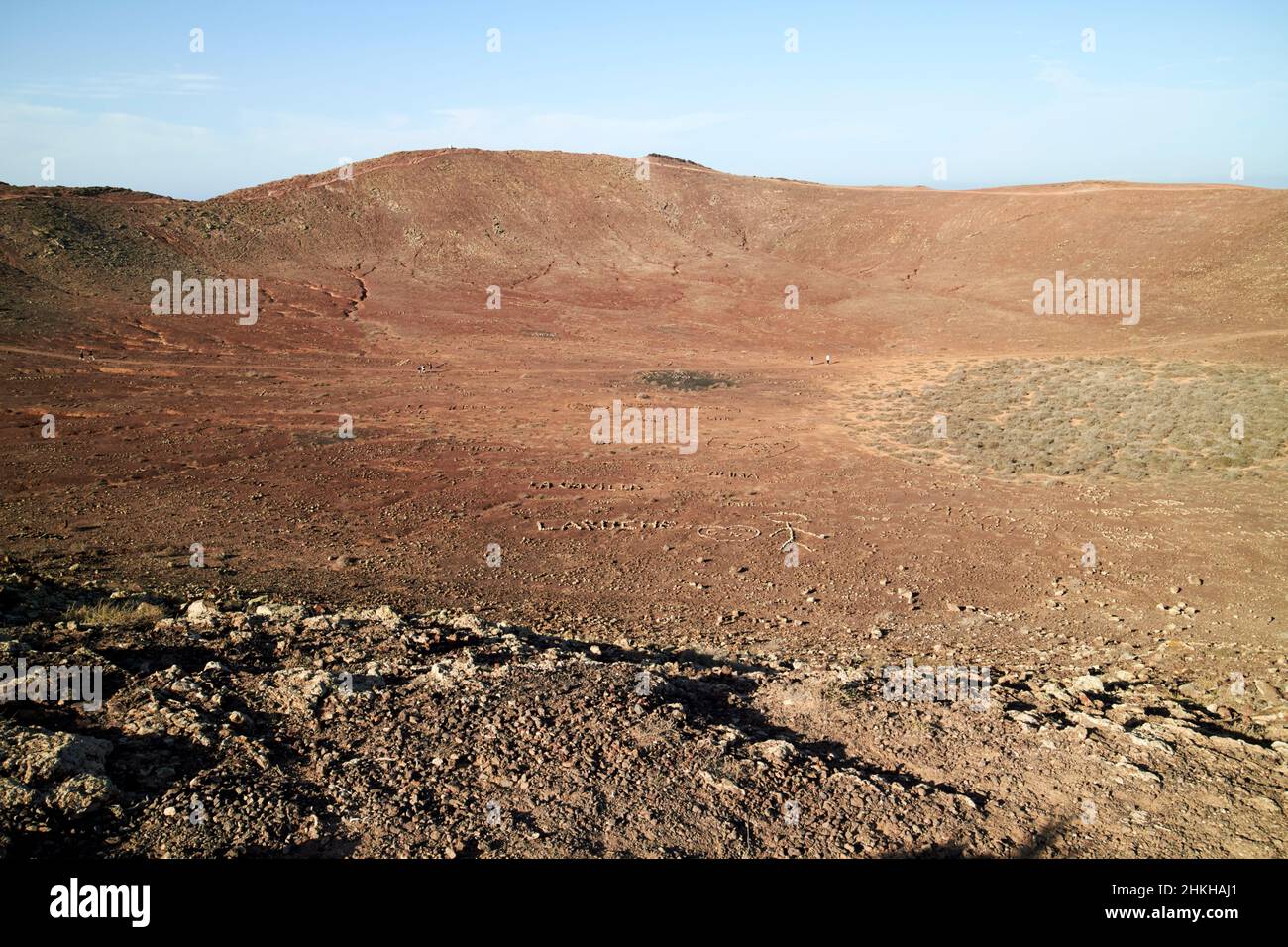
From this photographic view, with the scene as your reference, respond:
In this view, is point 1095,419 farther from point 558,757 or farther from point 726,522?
point 558,757

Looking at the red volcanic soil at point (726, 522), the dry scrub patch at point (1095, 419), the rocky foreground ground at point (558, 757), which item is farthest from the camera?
the dry scrub patch at point (1095, 419)

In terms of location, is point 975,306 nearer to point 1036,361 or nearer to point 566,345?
point 1036,361

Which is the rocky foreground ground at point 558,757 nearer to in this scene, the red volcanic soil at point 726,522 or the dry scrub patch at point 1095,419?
the red volcanic soil at point 726,522

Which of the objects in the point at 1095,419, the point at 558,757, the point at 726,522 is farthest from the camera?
the point at 1095,419

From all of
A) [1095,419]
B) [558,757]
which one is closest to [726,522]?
[558,757]

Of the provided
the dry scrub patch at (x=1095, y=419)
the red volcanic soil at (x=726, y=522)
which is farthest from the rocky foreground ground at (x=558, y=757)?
the dry scrub patch at (x=1095, y=419)

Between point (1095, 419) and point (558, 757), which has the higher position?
point (1095, 419)

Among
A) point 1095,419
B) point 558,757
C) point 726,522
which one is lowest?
point 558,757

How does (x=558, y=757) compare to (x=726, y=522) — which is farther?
(x=726, y=522)
